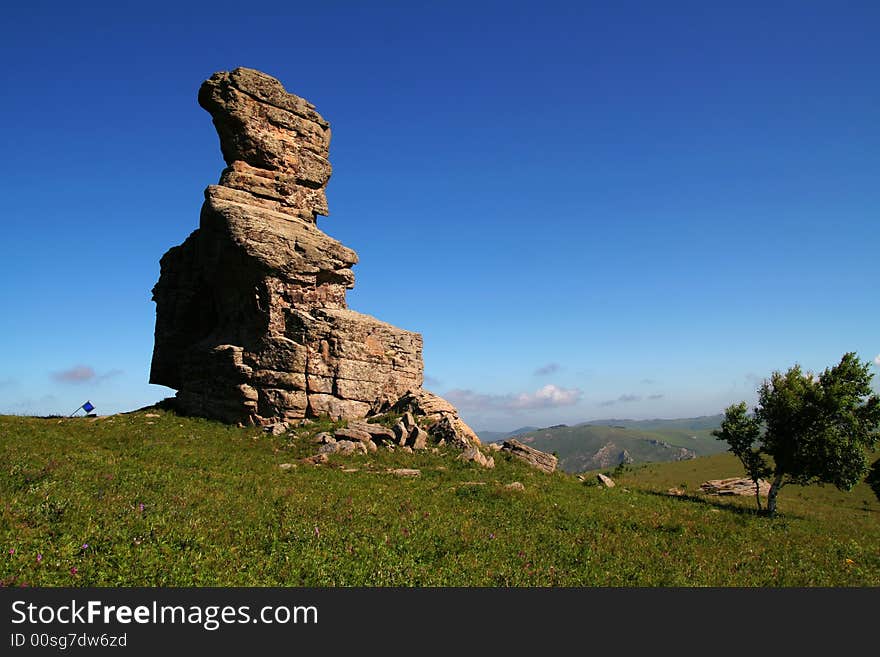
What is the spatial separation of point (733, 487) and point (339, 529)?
43.0 metres

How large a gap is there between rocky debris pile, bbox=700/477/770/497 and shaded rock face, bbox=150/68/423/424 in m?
28.7

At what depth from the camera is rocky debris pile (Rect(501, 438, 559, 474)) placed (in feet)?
88.3

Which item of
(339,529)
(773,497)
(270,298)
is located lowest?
(773,497)

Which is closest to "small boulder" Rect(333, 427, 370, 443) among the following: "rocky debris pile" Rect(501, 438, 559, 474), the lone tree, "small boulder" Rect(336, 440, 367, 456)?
"small boulder" Rect(336, 440, 367, 456)

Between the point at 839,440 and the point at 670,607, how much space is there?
910 inches

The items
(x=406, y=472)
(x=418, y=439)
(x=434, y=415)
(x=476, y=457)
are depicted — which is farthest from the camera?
(x=434, y=415)

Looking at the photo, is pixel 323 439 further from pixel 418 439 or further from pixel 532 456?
pixel 532 456

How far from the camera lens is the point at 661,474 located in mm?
57562

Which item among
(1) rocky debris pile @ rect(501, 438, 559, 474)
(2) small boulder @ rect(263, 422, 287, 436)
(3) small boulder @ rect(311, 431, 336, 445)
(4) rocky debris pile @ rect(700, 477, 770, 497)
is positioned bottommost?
(4) rocky debris pile @ rect(700, 477, 770, 497)

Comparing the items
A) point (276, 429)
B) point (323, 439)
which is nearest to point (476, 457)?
point (323, 439)

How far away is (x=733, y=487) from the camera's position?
4247 centimetres

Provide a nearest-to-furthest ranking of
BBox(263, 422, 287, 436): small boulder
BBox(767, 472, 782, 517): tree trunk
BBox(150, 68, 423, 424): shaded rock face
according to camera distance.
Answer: BBox(263, 422, 287, 436): small boulder
BBox(767, 472, 782, 517): tree trunk
BBox(150, 68, 423, 424): shaded rock face

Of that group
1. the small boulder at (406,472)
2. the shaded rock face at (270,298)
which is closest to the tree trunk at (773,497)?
the small boulder at (406,472)

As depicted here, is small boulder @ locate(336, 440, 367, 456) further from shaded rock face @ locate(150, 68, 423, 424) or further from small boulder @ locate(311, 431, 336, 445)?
shaded rock face @ locate(150, 68, 423, 424)
